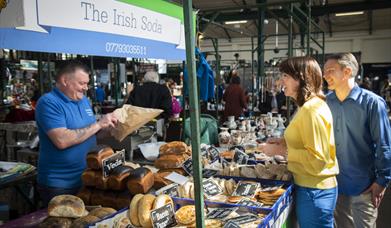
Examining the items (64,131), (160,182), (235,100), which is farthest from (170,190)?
(235,100)

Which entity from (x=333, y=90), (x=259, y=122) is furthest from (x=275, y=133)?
(x=333, y=90)

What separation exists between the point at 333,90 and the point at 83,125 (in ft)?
Answer: 5.52

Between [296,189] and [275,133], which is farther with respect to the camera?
[275,133]

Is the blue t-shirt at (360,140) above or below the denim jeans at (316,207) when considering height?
above

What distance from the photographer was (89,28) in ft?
5.91

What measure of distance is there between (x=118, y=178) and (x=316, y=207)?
3.49 ft

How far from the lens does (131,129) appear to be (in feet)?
7.20

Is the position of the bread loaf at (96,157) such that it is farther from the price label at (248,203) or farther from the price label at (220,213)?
the price label at (248,203)

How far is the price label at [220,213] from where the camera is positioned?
5.11ft

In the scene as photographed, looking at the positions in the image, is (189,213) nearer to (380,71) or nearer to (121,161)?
(121,161)

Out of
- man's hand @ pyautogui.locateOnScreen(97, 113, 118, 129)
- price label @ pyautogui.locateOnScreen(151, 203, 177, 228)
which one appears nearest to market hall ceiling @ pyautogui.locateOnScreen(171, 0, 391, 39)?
man's hand @ pyautogui.locateOnScreen(97, 113, 118, 129)

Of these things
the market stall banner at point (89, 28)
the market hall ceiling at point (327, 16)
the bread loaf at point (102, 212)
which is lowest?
the bread loaf at point (102, 212)

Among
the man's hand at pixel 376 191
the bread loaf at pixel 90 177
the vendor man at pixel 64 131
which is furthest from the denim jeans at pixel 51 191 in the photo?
the man's hand at pixel 376 191

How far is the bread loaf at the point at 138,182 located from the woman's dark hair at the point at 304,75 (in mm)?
915
